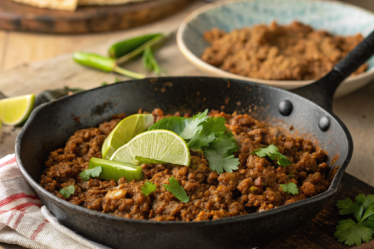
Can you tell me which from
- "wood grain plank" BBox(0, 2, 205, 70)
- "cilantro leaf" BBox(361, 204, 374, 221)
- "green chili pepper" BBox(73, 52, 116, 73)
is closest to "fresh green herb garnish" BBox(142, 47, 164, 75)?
"green chili pepper" BBox(73, 52, 116, 73)

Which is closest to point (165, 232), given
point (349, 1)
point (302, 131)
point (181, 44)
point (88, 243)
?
point (88, 243)

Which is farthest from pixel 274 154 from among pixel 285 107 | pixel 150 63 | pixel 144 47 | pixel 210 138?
pixel 144 47

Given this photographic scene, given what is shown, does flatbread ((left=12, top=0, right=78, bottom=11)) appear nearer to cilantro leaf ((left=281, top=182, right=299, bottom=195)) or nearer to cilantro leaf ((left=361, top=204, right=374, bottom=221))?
cilantro leaf ((left=281, top=182, right=299, bottom=195))

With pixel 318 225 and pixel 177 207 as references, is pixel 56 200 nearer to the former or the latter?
Result: pixel 177 207

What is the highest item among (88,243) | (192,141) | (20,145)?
(192,141)

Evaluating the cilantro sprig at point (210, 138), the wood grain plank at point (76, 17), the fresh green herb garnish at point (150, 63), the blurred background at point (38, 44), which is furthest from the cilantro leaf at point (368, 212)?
the wood grain plank at point (76, 17)

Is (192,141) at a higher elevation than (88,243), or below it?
higher

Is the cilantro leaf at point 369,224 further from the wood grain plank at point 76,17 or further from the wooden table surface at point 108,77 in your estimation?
the wood grain plank at point 76,17
